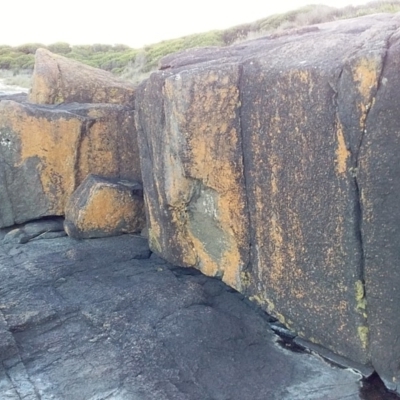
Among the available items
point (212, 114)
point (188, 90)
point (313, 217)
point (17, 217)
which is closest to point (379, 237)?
point (313, 217)

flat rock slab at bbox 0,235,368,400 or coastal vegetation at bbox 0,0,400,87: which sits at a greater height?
coastal vegetation at bbox 0,0,400,87

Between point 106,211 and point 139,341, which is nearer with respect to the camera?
point 139,341


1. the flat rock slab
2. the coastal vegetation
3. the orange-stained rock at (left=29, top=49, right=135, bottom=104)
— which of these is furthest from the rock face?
the coastal vegetation

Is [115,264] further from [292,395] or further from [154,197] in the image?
[292,395]

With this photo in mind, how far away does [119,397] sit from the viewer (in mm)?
3693

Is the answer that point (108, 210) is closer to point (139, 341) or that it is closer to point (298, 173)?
point (139, 341)

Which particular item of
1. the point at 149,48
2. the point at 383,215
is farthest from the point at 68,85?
the point at 149,48

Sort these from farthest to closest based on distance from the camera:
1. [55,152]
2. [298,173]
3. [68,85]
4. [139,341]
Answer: [68,85] → [55,152] → [139,341] → [298,173]

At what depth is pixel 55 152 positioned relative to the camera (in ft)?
22.5

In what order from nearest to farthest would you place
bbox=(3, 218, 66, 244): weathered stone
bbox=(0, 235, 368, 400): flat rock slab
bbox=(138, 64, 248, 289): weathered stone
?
bbox=(0, 235, 368, 400): flat rock slab
bbox=(138, 64, 248, 289): weathered stone
bbox=(3, 218, 66, 244): weathered stone

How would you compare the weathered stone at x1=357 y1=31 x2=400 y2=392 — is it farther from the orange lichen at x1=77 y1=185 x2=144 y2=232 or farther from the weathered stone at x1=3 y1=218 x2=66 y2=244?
the weathered stone at x1=3 y1=218 x2=66 y2=244

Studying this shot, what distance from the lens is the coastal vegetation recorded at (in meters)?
14.0

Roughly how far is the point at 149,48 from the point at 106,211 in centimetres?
2139

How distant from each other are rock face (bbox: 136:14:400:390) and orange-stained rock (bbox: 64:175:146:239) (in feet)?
3.15
